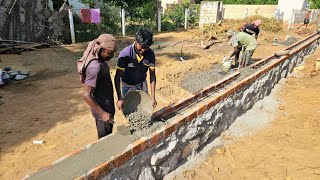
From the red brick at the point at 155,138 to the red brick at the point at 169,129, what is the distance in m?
0.08

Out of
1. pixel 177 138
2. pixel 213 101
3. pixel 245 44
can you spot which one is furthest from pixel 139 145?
pixel 245 44

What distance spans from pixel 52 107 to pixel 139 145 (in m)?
3.68

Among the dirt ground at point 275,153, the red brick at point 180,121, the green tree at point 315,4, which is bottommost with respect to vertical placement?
the dirt ground at point 275,153

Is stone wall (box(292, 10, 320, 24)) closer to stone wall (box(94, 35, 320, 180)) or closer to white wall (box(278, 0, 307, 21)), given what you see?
white wall (box(278, 0, 307, 21))

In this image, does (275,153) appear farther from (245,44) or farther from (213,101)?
(245,44)

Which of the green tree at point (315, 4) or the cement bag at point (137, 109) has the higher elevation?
the green tree at point (315, 4)

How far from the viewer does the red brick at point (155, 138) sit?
2717 millimetres

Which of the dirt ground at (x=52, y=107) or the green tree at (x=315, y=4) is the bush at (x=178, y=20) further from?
the green tree at (x=315, y=4)

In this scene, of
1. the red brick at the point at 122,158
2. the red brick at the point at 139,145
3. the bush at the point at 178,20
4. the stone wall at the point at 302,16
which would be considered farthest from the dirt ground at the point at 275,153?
the stone wall at the point at 302,16

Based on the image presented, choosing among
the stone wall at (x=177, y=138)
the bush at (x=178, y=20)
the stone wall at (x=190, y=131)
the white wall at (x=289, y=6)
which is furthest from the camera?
the white wall at (x=289, y=6)

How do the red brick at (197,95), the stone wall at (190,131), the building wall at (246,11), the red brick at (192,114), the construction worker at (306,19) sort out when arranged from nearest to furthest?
the stone wall at (190,131) → the red brick at (192,114) → the red brick at (197,95) → the construction worker at (306,19) → the building wall at (246,11)

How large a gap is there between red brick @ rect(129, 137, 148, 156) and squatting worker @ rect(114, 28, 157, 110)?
0.57 metres

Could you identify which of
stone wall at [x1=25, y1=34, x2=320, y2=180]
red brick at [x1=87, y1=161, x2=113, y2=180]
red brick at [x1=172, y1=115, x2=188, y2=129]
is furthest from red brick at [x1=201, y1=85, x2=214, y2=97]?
red brick at [x1=87, y1=161, x2=113, y2=180]

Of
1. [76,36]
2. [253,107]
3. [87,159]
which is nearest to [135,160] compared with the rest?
[87,159]
